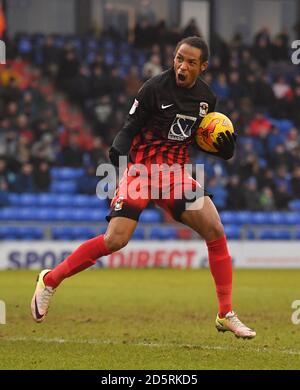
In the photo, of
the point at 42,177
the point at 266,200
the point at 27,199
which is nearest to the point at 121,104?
the point at 42,177

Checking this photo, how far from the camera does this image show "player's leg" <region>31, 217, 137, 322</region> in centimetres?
748

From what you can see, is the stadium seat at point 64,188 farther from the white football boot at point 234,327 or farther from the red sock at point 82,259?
the white football boot at point 234,327

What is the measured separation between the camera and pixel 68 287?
46.7 ft

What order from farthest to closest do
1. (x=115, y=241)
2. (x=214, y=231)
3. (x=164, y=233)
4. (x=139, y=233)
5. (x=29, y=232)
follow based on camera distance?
1. (x=164, y=233)
2. (x=139, y=233)
3. (x=29, y=232)
4. (x=214, y=231)
5. (x=115, y=241)

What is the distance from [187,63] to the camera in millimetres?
7488

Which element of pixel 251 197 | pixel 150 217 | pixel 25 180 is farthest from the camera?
pixel 251 197

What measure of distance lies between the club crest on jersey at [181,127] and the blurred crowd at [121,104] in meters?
12.2

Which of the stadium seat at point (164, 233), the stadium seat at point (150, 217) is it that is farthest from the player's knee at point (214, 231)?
the stadium seat at point (150, 217)

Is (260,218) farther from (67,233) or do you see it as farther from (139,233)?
(67,233)

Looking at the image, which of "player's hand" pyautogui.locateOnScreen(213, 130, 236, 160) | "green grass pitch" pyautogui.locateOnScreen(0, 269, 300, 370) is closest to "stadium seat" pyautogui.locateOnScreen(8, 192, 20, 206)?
"green grass pitch" pyautogui.locateOnScreen(0, 269, 300, 370)

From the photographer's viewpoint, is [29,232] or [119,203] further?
[29,232]

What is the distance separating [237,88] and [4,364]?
18.3m

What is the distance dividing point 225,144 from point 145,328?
216 cm

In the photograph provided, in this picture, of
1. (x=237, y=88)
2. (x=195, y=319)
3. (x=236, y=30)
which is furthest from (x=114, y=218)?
(x=236, y=30)
